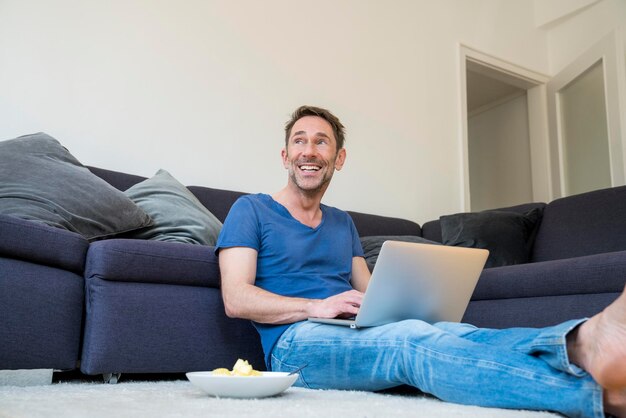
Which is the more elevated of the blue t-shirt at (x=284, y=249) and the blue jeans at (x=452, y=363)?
the blue t-shirt at (x=284, y=249)

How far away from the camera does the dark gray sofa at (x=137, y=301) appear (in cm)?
173

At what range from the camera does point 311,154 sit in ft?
6.66

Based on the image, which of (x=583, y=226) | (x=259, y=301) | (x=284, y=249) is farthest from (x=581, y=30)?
(x=259, y=301)

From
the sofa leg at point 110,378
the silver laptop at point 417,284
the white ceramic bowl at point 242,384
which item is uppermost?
the silver laptop at point 417,284

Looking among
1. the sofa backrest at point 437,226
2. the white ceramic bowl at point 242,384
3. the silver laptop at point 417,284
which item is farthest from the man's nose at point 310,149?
the sofa backrest at point 437,226

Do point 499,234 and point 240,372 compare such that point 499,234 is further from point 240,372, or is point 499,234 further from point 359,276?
point 240,372

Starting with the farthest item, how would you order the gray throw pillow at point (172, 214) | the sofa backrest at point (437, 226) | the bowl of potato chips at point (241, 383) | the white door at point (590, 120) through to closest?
1. the white door at point (590, 120)
2. the sofa backrest at point (437, 226)
3. the gray throw pillow at point (172, 214)
4. the bowl of potato chips at point (241, 383)

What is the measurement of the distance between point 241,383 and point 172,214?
4.07 feet

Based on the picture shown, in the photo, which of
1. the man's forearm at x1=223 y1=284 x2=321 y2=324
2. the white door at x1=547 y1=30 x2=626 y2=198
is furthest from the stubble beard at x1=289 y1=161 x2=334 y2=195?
the white door at x1=547 y1=30 x2=626 y2=198

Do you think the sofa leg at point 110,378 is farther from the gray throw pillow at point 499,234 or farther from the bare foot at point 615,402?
the gray throw pillow at point 499,234

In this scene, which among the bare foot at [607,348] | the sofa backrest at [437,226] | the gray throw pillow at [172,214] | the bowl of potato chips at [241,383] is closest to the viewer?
the bare foot at [607,348]

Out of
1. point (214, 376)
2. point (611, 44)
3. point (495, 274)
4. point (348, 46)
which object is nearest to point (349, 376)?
point (214, 376)

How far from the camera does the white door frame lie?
15.9 feet

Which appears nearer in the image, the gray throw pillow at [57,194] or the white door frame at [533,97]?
the gray throw pillow at [57,194]
